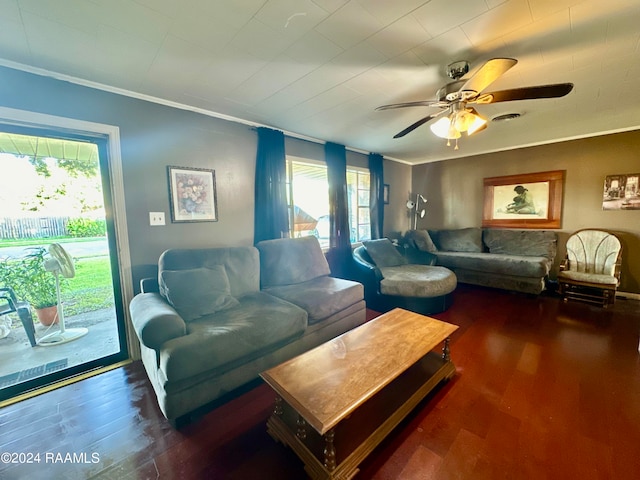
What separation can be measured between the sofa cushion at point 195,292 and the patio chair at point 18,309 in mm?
1150

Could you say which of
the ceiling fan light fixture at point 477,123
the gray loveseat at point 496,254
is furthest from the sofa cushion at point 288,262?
the gray loveseat at point 496,254

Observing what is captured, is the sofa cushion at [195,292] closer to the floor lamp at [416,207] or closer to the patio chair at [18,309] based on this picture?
the patio chair at [18,309]

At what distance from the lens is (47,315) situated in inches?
91.0

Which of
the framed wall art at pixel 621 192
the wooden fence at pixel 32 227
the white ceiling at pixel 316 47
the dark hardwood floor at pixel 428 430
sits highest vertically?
the white ceiling at pixel 316 47

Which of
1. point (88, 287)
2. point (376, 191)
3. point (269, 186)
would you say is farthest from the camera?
point (376, 191)

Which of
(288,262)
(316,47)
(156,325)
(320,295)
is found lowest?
(320,295)

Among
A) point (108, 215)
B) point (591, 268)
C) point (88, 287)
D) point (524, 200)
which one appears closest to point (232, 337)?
point (108, 215)

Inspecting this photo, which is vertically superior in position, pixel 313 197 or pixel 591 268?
pixel 313 197

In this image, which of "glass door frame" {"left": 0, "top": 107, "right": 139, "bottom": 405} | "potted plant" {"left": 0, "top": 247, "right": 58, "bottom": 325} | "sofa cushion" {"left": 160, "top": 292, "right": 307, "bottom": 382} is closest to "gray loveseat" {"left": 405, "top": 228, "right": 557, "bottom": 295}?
"sofa cushion" {"left": 160, "top": 292, "right": 307, "bottom": 382}

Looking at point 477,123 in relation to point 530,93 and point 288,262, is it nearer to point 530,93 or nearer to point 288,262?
point 530,93

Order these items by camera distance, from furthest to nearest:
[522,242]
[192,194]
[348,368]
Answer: [522,242] → [192,194] → [348,368]

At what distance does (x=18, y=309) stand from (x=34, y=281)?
243 mm

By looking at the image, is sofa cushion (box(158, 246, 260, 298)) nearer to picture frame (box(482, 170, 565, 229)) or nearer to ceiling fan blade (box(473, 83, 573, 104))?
ceiling fan blade (box(473, 83, 573, 104))

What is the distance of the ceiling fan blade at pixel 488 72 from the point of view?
1.38m
